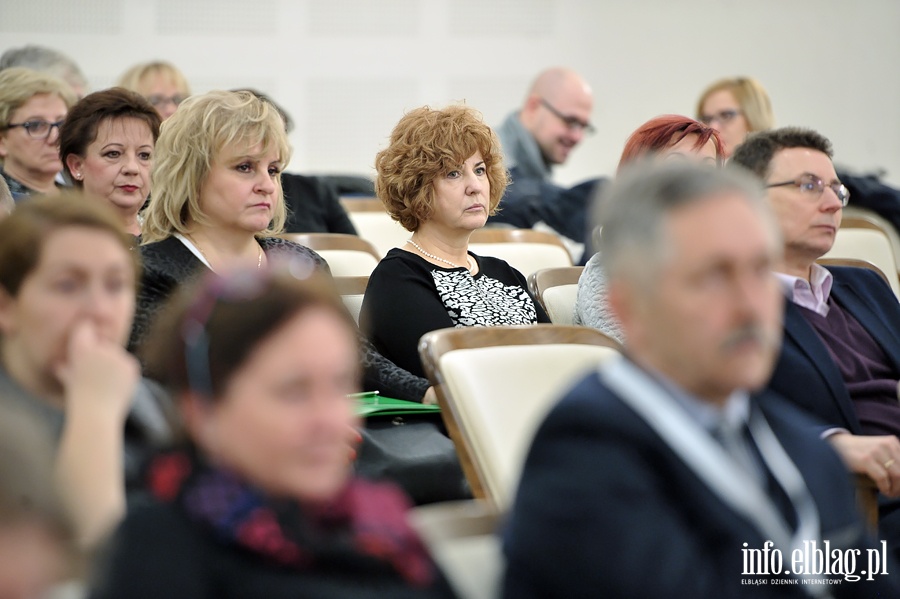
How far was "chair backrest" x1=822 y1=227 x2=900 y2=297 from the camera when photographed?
4.04 metres

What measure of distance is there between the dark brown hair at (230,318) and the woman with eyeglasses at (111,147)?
7.20 feet

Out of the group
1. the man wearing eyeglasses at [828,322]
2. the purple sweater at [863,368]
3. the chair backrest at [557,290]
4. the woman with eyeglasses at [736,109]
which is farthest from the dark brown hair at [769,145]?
the woman with eyeglasses at [736,109]

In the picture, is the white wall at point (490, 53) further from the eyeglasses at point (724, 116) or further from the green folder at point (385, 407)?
the green folder at point (385, 407)

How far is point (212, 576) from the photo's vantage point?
1097mm

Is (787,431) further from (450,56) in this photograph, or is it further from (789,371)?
(450,56)

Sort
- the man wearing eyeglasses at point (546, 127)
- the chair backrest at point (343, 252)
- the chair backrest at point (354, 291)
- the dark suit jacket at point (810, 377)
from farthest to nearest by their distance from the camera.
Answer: the man wearing eyeglasses at point (546, 127) < the chair backrest at point (343, 252) < the chair backrest at point (354, 291) < the dark suit jacket at point (810, 377)

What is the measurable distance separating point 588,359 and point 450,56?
5005 millimetres

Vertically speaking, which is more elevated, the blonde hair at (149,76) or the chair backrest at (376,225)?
the blonde hair at (149,76)

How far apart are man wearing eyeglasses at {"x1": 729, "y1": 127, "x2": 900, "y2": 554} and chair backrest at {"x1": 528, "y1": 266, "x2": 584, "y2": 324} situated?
64 cm

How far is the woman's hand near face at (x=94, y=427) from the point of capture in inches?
53.9

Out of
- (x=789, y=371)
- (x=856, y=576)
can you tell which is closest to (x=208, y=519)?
(x=856, y=576)

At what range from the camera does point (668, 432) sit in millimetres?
1320

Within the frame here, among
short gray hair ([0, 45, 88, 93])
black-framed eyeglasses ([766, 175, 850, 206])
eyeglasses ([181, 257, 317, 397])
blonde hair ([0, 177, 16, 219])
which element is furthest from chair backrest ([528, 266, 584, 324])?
short gray hair ([0, 45, 88, 93])

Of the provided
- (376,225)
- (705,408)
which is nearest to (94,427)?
(705,408)
